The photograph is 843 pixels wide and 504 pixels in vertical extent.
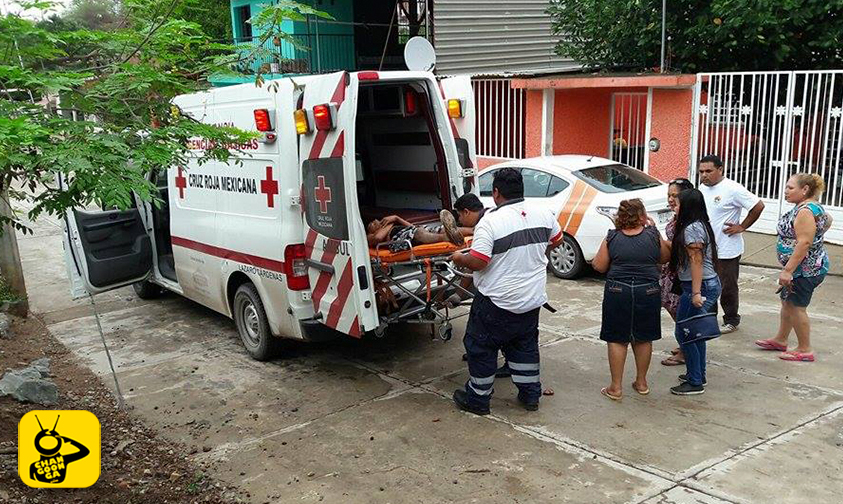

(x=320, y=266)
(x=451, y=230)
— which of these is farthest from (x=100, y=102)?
(x=451, y=230)

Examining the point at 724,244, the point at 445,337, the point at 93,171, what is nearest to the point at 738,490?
→ the point at 445,337

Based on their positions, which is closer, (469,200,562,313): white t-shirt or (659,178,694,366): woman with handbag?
(469,200,562,313): white t-shirt

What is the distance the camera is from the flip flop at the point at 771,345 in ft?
19.9

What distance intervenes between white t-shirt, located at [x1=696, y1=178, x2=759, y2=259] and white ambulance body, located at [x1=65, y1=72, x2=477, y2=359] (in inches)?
81.4

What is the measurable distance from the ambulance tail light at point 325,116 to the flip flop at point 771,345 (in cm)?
402

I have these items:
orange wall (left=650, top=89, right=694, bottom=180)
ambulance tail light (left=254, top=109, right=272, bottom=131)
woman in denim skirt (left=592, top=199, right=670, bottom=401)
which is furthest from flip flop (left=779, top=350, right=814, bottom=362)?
orange wall (left=650, top=89, right=694, bottom=180)

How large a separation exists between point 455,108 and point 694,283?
2485 mm

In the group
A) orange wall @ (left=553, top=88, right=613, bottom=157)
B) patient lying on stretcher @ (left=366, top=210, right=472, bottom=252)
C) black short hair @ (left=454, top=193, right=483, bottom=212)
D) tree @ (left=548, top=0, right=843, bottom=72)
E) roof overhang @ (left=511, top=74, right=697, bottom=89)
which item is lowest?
patient lying on stretcher @ (left=366, top=210, right=472, bottom=252)

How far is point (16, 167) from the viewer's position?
3.31m

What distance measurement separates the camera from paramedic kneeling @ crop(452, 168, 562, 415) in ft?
Answer: 15.8

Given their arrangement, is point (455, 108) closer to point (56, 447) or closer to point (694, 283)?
point (694, 283)

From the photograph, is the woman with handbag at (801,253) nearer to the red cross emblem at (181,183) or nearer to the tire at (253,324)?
the tire at (253,324)

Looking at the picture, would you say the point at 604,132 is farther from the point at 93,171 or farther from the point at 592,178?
the point at 93,171

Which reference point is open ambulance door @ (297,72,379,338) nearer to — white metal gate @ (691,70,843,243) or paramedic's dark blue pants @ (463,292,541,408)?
paramedic's dark blue pants @ (463,292,541,408)
